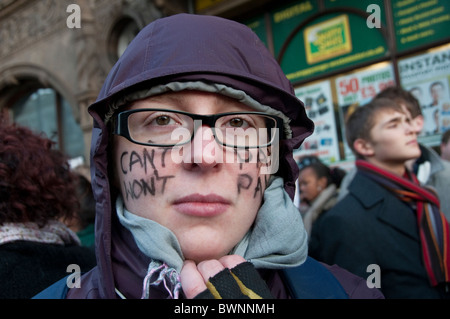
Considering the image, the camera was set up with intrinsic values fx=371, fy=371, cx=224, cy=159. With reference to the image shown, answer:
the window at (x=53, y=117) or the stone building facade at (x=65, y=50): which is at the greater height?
the stone building facade at (x=65, y=50)

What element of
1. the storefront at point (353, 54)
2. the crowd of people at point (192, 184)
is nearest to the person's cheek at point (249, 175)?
the crowd of people at point (192, 184)

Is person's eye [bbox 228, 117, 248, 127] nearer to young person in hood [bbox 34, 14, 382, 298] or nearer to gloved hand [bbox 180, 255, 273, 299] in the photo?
young person in hood [bbox 34, 14, 382, 298]

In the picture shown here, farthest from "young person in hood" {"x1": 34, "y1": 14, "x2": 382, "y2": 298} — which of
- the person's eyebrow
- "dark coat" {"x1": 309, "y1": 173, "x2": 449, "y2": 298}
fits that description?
the person's eyebrow

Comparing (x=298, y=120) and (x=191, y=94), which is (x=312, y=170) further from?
(x=191, y=94)

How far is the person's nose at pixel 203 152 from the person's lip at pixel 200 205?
9 cm

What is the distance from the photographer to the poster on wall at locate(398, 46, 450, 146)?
163 inches

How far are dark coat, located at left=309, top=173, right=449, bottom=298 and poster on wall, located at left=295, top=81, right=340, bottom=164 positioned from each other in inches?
103

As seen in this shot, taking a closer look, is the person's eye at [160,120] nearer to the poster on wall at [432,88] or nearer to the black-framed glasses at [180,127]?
the black-framed glasses at [180,127]

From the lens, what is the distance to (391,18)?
446 cm

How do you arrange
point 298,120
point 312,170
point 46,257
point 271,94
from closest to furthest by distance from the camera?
point 271,94, point 298,120, point 46,257, point 312,170

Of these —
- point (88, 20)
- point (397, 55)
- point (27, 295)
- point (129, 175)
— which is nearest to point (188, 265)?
point (129, 175)

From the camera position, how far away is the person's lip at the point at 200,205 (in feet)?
3.55

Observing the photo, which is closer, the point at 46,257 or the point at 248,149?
the point at 248,149

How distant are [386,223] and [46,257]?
182cm
